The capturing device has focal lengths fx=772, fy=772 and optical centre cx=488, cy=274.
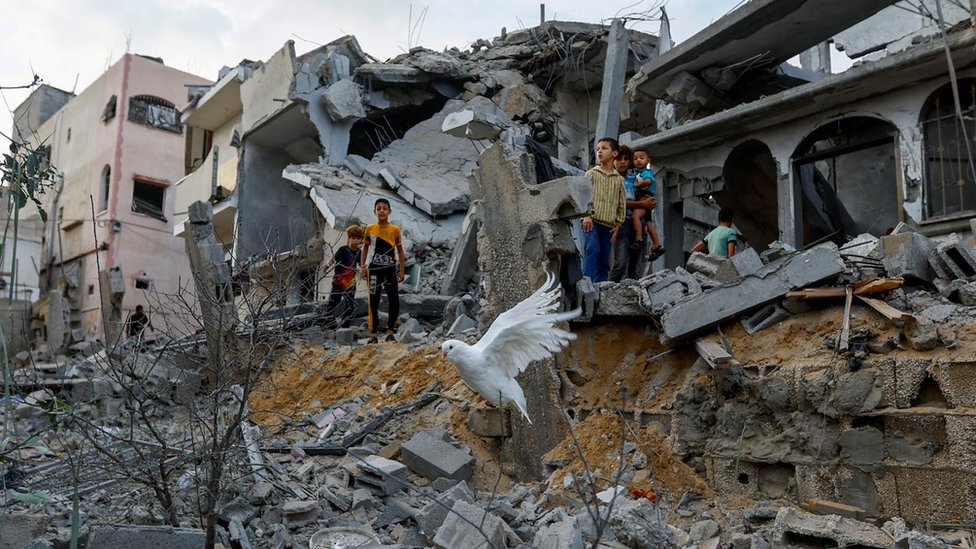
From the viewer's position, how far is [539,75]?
1750 cm

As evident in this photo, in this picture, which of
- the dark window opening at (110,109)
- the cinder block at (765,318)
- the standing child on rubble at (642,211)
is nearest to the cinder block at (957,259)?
the cinder block at (765,318)

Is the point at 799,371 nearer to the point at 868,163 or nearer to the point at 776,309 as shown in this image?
the point at 776,309

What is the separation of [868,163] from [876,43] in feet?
7.29

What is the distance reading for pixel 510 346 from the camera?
5480 millimetres

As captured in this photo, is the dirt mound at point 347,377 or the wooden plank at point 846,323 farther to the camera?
the dirt mound at point 347,377

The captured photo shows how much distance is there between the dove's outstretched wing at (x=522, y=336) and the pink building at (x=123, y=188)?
69.4ft

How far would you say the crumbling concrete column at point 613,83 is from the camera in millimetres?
13594

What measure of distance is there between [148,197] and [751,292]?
25108 mm

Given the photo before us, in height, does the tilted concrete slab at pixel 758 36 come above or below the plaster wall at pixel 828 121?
above

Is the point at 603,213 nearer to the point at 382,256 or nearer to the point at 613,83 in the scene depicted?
the point at 382,256

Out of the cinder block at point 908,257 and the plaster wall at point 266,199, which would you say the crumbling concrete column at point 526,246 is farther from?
the plaster wall at point 266,199

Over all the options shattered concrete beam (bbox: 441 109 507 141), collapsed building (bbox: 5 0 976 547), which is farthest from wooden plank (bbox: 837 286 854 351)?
shattered concrete beam (bbox: 441 109 507 141)

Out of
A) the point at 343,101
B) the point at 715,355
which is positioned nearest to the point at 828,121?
the point at 715,355

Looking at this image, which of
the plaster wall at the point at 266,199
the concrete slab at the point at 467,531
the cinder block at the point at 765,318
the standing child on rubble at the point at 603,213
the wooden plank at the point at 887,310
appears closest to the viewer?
the concrete slab at the point at 467,531
